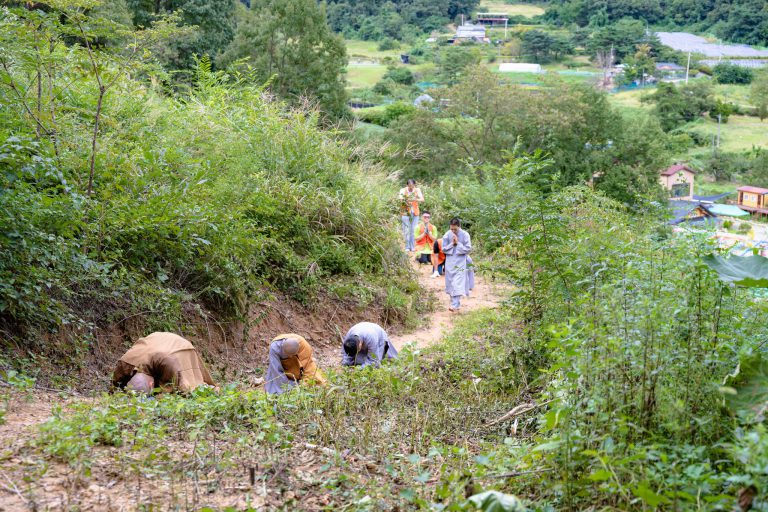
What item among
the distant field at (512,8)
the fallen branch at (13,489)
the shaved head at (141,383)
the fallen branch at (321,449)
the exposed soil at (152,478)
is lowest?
the shaved head at (141,383)

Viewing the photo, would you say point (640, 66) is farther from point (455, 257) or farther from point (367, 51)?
point (455, 257)

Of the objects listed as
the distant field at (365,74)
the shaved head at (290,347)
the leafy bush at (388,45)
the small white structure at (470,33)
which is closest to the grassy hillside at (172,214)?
the shaved head at (290,347)

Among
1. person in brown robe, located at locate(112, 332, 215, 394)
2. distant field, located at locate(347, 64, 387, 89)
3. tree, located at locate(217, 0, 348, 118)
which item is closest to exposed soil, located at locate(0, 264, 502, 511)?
person in brown robe, located at locate(112, 332, 215, 394)

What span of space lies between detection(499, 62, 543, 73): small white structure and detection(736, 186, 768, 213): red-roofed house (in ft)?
130

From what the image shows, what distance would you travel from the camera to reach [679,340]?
14.2ft

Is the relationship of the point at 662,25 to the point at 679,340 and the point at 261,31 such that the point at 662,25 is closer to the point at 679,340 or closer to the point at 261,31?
the point at 261,31

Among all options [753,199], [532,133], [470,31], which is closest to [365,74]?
[470,31]

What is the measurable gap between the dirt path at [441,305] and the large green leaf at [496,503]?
18.9 ft

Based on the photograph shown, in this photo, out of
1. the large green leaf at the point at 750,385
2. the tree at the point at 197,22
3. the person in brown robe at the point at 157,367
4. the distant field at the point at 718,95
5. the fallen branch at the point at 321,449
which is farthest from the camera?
the distant field at the point at 718,95

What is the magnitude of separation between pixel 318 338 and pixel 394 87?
2662 inches

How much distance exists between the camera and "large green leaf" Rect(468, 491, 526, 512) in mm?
3264

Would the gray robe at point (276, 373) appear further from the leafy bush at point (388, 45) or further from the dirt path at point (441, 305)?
the leafy bush at point (388, 45)

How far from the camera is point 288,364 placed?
24.8 feet

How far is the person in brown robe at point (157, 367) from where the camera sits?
257 inches
